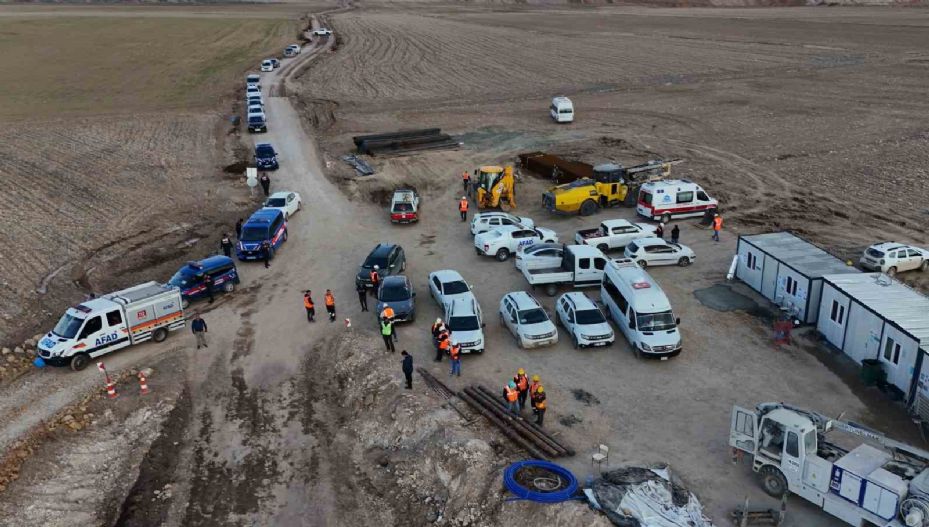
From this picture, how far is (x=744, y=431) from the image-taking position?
17281mm

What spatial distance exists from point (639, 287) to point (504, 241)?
8829mm

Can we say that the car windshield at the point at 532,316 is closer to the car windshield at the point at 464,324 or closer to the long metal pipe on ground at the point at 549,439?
the car windshield at the point at 464,324

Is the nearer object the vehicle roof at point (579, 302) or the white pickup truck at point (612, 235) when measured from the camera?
the vehicle roof at point (579, 302)

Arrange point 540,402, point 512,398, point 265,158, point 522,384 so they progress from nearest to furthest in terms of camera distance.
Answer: point 540,402 → point 512,398 → point 522,384 → point 265,158

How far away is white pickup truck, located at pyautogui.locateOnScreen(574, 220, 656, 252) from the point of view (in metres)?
32.2

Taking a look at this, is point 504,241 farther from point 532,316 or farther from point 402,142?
point 402,142

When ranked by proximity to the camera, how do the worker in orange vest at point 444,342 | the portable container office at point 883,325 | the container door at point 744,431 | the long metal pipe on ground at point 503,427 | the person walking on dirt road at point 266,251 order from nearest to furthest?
the container door at point 744,431 < the long metal pipe on ground at point 503,427 < the portable container office at point 883,325 < the worker in orange vest at point 444,342 < the person walking on dirt road at point 266,251

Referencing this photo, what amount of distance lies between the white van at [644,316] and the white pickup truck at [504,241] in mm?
7171

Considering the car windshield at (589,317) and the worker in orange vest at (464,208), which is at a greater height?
the car windshield at (589,317)

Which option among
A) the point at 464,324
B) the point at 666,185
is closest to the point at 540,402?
the point at 464,324

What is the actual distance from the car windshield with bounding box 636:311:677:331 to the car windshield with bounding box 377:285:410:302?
817cm

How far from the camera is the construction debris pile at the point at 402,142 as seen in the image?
158ft

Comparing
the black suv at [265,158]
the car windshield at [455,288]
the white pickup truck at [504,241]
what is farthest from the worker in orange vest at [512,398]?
the black suv at [265,158]

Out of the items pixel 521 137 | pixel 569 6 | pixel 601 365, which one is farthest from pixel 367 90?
pixel 569 6
